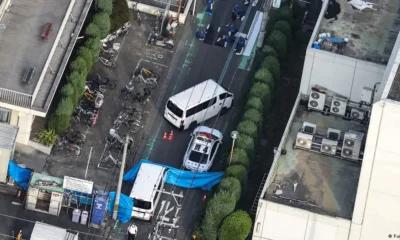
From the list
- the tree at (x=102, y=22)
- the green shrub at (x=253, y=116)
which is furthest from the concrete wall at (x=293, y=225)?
the tree at (x=102, y=22)

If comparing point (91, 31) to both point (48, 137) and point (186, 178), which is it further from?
point (186, 178)

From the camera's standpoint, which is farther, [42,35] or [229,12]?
[229,12]

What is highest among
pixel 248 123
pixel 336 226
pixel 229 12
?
pixel 229 12

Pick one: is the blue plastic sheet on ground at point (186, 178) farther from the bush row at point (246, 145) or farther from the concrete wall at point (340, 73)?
the concrete wall at point (340, 73)

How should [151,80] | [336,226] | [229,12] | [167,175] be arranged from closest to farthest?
[336,226] < [167,175] < [151,80] < [229,12]

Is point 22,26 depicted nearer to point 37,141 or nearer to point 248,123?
point 37,141

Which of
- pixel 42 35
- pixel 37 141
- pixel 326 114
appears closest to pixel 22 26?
pixel 42 35
